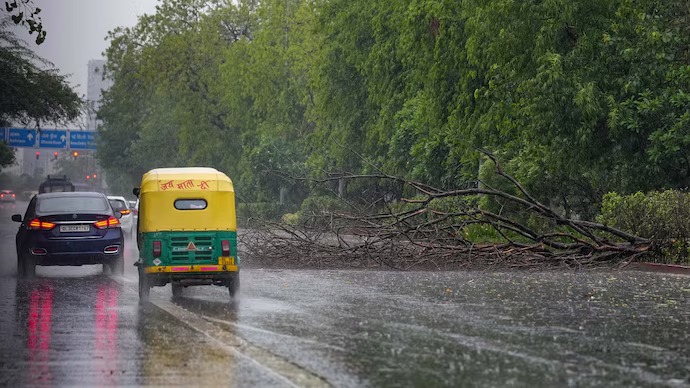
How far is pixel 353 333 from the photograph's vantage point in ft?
45.0

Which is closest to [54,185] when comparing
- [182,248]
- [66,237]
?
[66,237]

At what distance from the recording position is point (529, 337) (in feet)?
44.0

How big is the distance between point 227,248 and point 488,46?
18.5 metres

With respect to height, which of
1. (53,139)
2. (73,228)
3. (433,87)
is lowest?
(73,228)

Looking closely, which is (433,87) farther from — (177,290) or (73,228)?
(177,290)

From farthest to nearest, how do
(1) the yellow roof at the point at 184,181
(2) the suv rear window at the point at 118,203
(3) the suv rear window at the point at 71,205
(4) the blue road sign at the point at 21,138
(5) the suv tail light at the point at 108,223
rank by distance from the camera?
(4) the blue road sign at the point at 21,138, (2) the suv rear window at the point at 118,203, (3) the suv rear window at the point at 71,205, (5) the suv tail light at the point at 108,223, (1) the yellow roof at the point at 184,181

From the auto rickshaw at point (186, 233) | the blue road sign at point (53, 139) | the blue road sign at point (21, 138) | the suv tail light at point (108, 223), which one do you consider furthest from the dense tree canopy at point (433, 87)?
the blue road sign at point (53, 139)

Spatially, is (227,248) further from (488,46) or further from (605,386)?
(488,46)

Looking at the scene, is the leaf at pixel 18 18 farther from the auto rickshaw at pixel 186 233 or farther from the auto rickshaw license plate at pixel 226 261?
the auto rickshaw license plate at pixel 226 261

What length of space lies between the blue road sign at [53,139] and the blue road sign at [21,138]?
3.25 meters

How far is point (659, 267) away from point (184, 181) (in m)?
11.6

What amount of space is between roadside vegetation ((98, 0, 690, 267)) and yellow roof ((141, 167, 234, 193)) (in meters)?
7.25

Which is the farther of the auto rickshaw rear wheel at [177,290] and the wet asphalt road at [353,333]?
the auto rickshaw rear wheel at [177,290]

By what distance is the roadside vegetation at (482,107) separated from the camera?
1182 inches
